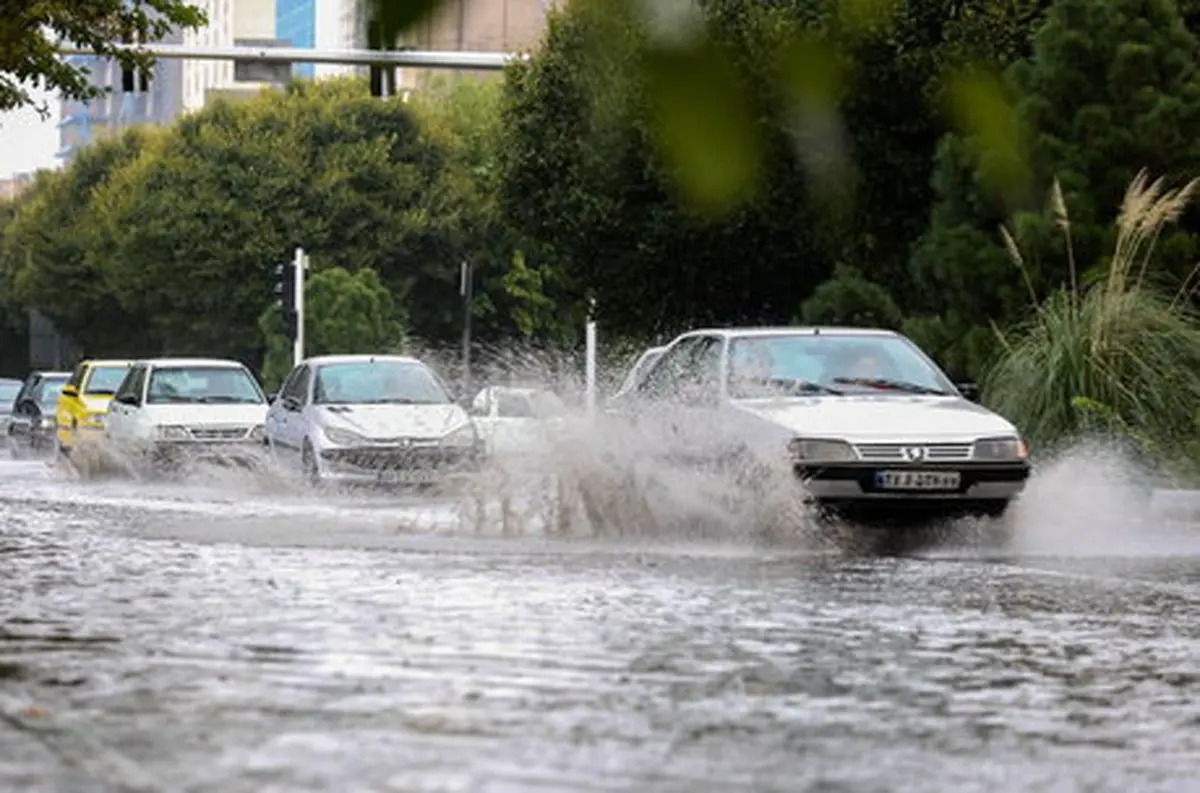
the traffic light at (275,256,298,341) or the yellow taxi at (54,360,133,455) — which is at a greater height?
the traffic light at (275,256,298,341)

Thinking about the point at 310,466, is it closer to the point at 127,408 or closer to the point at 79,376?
the point at 127,408

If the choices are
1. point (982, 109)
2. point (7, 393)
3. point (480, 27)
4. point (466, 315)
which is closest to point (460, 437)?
point (982, 109)

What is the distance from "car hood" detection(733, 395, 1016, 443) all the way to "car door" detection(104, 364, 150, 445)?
16723 mm

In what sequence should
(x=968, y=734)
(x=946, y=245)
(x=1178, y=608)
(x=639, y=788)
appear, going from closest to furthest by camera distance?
(x=639, y=788)
(x=968, y=734)
(x=1178, y=608)
(x=946, y=245)

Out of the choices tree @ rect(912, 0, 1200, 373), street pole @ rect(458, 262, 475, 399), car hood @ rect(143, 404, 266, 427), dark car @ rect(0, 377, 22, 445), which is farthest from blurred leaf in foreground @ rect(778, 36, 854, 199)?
dark car @ rect(0, 377, 22, 445)

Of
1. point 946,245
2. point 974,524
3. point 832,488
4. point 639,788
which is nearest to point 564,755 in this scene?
point 639,788

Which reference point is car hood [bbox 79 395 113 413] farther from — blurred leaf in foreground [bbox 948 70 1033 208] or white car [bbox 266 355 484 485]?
blurred leaf in foreground [bbox 948 70 1033 208]

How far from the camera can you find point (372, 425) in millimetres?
28000

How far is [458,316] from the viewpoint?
83.8 meters

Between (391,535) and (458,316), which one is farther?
(458,316)

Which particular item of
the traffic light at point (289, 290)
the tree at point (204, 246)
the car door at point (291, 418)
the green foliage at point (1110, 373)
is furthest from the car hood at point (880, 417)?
the tree at point (204, 246)

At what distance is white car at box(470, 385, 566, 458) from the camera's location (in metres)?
20.2

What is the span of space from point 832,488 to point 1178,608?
4.45 meters

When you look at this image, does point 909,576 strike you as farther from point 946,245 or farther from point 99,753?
point 946,245
